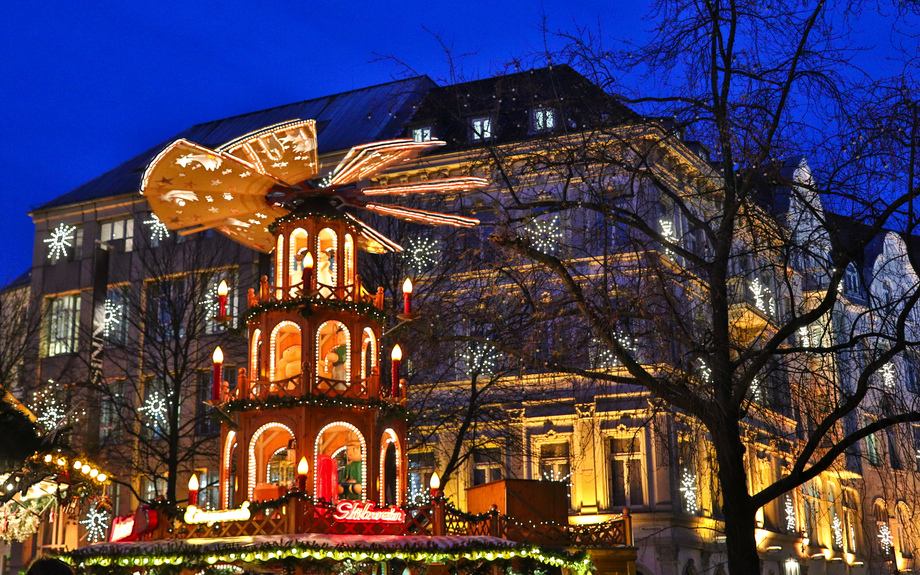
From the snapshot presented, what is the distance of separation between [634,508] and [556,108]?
2365 centimetres

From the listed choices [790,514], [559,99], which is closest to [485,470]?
[790,514]

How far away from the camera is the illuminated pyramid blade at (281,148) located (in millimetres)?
19328

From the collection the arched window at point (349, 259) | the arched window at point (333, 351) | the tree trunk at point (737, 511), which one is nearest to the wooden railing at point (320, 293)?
the arched window at point (349, 259)

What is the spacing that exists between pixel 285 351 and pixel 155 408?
21214 millimetres

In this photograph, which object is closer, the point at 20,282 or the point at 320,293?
the point at 320,293

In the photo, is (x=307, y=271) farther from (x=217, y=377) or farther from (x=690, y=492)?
(x=690, y=492)

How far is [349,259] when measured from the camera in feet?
66.6

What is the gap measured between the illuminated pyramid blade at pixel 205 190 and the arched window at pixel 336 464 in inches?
175

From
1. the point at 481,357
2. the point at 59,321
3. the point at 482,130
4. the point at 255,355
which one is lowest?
the point at 255,355

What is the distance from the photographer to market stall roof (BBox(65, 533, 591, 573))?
16.7 metres

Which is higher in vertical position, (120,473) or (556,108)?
(556,108)

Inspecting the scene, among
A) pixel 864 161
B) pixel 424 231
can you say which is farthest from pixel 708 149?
pixel 424 231

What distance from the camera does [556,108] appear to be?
14.7 metres

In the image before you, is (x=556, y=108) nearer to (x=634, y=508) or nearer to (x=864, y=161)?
(x=864, y=161)
